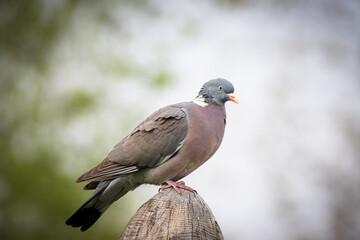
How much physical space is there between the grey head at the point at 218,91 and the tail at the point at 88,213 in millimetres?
1314

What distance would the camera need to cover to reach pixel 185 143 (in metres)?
3.94

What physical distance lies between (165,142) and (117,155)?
441mm

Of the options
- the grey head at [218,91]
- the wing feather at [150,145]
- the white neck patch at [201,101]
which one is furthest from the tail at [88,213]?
the grey head at [218,91]

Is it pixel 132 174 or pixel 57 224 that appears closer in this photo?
pixel 132 174

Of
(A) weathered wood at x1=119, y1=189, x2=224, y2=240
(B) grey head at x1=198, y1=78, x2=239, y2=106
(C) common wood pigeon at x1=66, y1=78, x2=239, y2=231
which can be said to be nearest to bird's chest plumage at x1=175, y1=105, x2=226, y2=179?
(C) common wood pigeon at x1=66, y1=78, x2=239, y2=231

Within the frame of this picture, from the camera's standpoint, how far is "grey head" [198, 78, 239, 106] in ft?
13.9

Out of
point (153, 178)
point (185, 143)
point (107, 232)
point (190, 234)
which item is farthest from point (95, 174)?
point (107, 232)

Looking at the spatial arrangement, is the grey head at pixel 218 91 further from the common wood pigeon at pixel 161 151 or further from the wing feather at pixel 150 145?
the wing feather at pixel 150 145

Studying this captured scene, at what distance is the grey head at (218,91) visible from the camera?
166 inches

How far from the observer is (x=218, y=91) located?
4.26 meters

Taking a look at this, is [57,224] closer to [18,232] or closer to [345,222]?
[18,232]

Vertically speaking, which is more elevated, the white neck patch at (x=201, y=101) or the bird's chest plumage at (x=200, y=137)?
the white neck patch at (x=201, y=101)

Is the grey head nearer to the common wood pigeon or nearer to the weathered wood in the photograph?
the common wood pigeon

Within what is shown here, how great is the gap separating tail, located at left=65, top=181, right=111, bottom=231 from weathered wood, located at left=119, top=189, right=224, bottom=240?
788 mm
